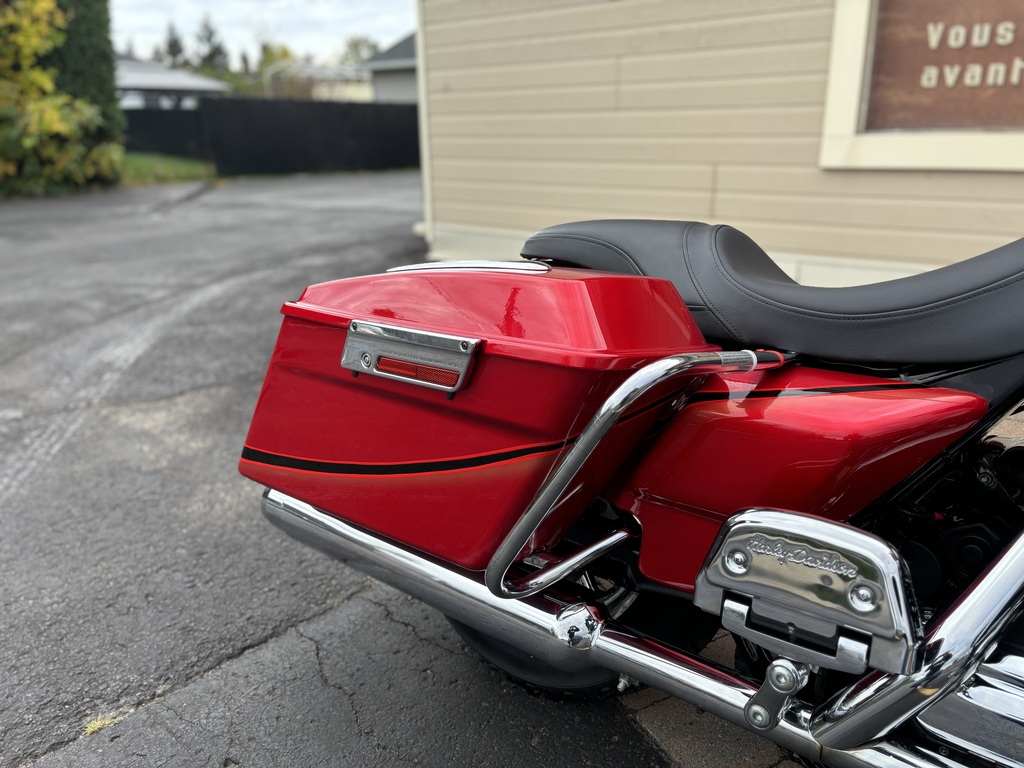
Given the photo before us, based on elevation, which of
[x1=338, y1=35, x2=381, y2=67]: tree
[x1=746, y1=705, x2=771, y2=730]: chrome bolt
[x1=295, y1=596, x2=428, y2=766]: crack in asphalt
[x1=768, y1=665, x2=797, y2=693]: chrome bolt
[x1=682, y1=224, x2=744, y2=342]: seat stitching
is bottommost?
[x1=295, y1=596, x2=428, y2=766]: crack in asphalt

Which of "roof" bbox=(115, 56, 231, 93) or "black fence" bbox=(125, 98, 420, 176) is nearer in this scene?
"black fence" bbox=(125, 98, 420, 176)

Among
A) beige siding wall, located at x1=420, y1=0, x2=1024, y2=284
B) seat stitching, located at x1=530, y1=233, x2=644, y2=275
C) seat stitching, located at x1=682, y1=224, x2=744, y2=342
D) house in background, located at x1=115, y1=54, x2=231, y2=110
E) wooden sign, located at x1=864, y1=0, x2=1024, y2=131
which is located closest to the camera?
seat stitching, located at x1=682, y1=224, x2=744, y2=342

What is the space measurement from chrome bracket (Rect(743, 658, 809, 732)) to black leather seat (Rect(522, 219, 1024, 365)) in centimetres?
60

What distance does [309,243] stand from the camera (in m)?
9.43

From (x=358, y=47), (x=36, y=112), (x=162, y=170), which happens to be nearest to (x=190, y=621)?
(x=36, y=112)

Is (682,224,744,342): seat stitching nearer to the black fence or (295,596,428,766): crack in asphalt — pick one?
(295,596,428,766): crack in asphalt

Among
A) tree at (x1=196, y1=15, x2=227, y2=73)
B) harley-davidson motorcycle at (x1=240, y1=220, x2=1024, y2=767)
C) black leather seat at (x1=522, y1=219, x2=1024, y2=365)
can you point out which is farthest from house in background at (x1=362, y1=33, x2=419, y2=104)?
tree at (x1=196, y1=15, x2=227, y2=73)

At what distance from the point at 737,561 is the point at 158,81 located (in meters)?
34.5

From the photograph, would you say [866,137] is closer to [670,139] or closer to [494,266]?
[670,139]

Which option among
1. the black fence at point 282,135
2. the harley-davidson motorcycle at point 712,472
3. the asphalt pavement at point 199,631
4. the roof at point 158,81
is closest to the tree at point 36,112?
the black fence at point 282,135

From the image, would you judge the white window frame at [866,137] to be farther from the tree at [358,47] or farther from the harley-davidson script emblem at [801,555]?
the tree at [358,47]

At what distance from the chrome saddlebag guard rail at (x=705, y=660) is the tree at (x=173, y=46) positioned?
8800 centimetres

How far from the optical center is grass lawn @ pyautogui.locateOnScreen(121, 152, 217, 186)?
1741cm

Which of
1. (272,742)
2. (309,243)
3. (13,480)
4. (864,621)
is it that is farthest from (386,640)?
(309,243)
